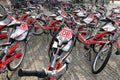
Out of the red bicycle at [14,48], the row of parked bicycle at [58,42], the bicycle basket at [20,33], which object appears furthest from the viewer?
the bicycle basket at [20,33]

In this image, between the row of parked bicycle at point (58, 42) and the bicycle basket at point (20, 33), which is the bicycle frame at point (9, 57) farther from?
the bicycle basket at point (20, 33)

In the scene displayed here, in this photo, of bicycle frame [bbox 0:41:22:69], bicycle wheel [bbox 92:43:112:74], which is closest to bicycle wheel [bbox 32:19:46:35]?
bicycle wheel [bbox 92:43:112:74]

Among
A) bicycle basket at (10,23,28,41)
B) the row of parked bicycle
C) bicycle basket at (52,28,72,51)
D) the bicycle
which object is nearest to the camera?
the row of parked bicycle

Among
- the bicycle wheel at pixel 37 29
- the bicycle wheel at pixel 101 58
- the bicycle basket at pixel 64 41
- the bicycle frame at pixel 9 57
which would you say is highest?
the bicycle basket at pixel 64 41

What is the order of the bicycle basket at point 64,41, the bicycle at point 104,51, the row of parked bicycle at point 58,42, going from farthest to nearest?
the bicycle at point 104,51 < the bicycle basket at point 64,41 < the row of parked bicycle at point 58,42

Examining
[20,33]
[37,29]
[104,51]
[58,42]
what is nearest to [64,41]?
[58,42]

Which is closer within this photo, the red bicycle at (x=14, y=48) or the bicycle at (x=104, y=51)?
the red bicycle at (x=14, y=48)

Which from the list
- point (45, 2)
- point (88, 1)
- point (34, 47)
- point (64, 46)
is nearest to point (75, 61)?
point (34, 47)

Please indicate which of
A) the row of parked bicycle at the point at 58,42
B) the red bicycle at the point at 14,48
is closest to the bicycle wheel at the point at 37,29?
the row of parked bicycle at the point at 58,42

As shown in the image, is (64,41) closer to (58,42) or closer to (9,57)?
(58,42)

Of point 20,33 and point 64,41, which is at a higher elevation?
point 64,41

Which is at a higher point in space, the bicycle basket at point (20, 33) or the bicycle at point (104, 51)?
the bicycle basket at point (20, 33)

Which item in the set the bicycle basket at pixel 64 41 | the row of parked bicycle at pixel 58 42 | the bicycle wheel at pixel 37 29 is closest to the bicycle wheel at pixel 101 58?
the row of parked bicycle at pixel 58 42

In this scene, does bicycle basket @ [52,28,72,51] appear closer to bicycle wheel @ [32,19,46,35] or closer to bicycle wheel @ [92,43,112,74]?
bicycle wheel @ [92,43,112,74]
